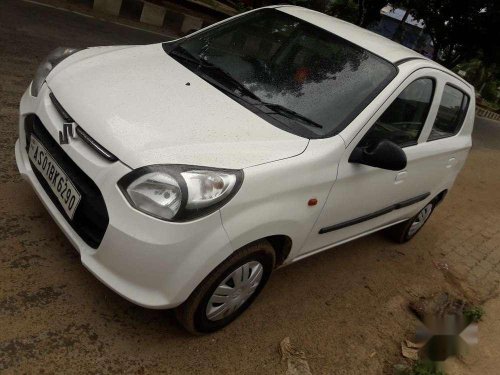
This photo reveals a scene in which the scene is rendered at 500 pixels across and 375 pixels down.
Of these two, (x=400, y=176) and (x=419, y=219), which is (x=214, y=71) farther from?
(x=419, y=219)

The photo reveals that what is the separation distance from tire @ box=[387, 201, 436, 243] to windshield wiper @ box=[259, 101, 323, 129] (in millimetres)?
2013

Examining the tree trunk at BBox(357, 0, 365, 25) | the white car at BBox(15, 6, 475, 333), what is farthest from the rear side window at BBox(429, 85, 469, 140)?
the tree trunk at BBox(357, 0, 365, 25)

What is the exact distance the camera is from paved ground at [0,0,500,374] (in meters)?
2.35

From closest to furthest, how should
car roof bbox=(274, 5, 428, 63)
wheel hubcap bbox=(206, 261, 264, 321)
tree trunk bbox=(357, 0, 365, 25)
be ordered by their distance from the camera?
wheel hubcap bbox=(206, 261, 264, 321), car roof bbox=(274, 5, 428, 63), tree trunk bbox=(357, 0, 365, 25)

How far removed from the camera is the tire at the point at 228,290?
7.56 ft

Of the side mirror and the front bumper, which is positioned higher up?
the side mirror

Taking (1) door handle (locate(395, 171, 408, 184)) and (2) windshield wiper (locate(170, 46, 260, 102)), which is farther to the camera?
(1) door handle (locate(395, 171, 408, 184))

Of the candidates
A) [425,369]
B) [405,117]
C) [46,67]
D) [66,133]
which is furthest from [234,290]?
[46,67]

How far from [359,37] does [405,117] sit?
0.64 m

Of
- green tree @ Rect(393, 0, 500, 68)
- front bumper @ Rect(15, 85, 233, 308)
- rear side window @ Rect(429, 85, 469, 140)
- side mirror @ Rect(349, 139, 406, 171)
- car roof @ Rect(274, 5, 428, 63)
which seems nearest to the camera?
front bumper @ Rect(15, 85, 233, 308)

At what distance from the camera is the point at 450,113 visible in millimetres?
3793

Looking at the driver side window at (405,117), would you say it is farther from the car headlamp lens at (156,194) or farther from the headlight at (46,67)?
the headlight at (46,67)

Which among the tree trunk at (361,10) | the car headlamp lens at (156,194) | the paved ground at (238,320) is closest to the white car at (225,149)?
the car headlamp lens at (156,194)

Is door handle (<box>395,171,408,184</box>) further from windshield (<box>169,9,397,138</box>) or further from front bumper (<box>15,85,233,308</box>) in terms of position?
front bumper (<box>15,85,233,308</box>)
